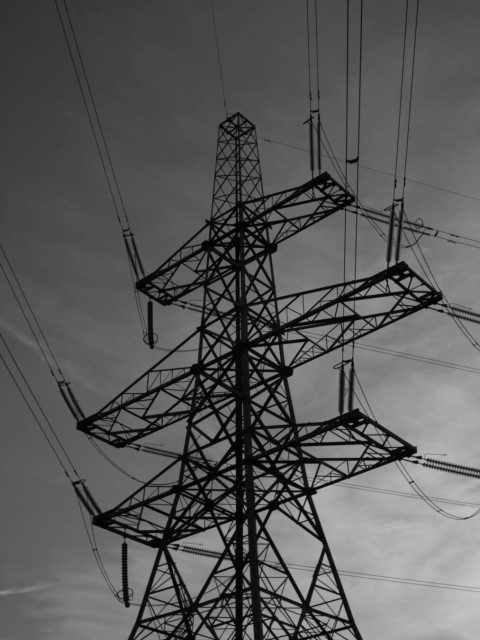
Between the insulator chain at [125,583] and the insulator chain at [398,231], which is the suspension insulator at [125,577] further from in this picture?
the insulator chain at [398,231]

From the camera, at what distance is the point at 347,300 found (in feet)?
72.6

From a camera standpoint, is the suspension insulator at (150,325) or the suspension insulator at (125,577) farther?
the suspension insulator at (150,325)

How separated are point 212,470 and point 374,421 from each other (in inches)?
203

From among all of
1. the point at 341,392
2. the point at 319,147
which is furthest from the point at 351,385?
the point at 319,147

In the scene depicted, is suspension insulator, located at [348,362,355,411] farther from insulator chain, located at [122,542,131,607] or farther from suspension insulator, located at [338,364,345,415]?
insulator chain, located at [122,542,131,607]

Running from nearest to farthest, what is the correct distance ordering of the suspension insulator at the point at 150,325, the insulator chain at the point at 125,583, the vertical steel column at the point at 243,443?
the vertical steel column at the point at 243,443, the insulator chain at the point at 125,583, the suspension insulator at the point at 150,325

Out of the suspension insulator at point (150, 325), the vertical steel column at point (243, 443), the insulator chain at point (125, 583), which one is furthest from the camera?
the suspension insulator at point (150, 325)

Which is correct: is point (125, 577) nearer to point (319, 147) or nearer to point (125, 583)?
point (125, 583)

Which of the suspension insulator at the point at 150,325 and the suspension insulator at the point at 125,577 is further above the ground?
the suspension insulator at the point at 150,325

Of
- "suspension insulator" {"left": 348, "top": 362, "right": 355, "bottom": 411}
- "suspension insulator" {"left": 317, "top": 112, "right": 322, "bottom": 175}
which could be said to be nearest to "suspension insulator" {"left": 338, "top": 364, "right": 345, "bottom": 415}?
"suspension insulator" {"left": 348, "top": 362, "right": 355, "bottom": 411}

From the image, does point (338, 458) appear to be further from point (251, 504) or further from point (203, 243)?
point (203, 243)

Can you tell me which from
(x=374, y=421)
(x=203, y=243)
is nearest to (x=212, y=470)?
(x=374, y=421)

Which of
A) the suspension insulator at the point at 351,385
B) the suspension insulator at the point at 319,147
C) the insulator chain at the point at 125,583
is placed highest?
the suspension insulator at the point at 319,147

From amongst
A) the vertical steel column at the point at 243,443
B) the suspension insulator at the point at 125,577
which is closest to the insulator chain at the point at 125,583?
the suspension insulator at the point at 125,577
